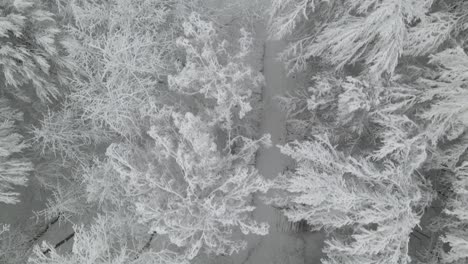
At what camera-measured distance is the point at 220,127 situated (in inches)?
304

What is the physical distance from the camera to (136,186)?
6.98m

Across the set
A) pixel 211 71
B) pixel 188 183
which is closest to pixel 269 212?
pixel 188 183

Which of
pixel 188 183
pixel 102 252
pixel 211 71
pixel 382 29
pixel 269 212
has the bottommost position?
pixel 269 212

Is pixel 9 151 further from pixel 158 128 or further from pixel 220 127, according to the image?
pixel 220 127

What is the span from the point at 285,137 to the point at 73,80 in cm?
533

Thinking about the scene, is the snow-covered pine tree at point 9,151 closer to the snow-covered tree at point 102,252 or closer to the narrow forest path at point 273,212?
the snow-covered tree at point 102,252

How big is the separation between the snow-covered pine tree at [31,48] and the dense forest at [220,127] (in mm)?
34

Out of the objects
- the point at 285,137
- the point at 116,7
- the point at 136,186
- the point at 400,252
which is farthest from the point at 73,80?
the point at 400,252

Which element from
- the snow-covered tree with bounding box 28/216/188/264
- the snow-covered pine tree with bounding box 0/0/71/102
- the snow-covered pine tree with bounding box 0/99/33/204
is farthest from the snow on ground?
the snow-covered pine tree with bounding box 0/0/71/102

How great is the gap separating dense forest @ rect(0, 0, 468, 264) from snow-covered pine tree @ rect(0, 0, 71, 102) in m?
0.03

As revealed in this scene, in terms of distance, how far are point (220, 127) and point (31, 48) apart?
409 cm

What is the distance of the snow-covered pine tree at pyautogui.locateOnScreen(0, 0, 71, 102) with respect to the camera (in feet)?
22.6

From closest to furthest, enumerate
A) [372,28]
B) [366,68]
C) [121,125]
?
1. [372,28]
2. [366,68]
3. [121,125]

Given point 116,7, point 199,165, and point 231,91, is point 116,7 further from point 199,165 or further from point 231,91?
point 199,165
